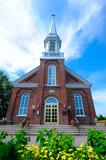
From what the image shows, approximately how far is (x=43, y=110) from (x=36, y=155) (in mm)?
18439

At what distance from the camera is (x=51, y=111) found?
2261 cm

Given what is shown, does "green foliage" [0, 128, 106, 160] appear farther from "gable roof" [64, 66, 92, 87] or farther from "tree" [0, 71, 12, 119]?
"tree" [0, 71, 12, 119]

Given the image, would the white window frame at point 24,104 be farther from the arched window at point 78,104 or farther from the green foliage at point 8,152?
the green foliage at point 8,152

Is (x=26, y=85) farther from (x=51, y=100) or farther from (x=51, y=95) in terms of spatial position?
(x=51, y=100)

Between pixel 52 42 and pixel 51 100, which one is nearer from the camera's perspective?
pixel 51 100

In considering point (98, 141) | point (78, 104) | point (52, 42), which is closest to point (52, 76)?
point (78, 104)

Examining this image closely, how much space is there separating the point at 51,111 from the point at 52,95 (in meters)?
2.20

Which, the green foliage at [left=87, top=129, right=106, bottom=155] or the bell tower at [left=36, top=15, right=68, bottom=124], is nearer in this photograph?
the green foliage at [left=87, top=129, right=106, bottom=155]

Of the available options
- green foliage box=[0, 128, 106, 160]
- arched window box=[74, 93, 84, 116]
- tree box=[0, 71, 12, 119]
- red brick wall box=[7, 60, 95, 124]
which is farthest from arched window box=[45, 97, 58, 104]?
green foliage box=[0, 128, 106, 160]

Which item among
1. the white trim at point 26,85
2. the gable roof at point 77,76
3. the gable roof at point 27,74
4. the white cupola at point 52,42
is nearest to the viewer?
the white trim at point 26,85

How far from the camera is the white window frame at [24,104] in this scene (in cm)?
2313

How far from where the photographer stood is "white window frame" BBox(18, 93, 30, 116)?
23131 mm

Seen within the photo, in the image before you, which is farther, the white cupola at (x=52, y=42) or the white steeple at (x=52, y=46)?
the white cupola at (x=52, y=42)

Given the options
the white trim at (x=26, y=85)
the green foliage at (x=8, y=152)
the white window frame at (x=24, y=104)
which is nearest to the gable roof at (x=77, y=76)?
the white trim at (x=26, y=85)
